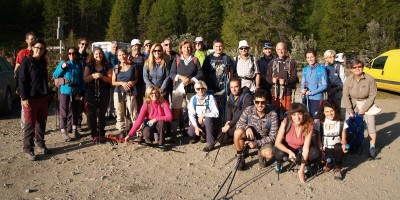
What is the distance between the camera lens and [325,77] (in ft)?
20.3

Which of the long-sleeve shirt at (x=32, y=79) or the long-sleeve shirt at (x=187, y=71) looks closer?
the long-sleeve shirt at (x=32, y=79)

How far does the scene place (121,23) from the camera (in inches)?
2468

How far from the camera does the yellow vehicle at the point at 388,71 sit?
14.4 m

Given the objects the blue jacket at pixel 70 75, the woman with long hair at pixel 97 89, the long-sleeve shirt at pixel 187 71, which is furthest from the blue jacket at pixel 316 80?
the blue jacket at pixel 70 75

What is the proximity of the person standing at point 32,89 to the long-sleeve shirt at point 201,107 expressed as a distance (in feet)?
8.19

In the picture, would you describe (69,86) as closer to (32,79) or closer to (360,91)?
(32,79)

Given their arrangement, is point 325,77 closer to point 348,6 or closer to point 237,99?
point 237,99

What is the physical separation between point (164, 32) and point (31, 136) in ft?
198

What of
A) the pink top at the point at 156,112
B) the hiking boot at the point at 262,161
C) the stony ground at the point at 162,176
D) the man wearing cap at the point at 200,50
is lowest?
the stony ground at the point at 162,176

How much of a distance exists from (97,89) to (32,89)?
1.21m

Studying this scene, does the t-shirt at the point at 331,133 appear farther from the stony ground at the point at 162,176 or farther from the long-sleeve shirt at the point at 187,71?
the long-sleeve shirt at the point at 187,71

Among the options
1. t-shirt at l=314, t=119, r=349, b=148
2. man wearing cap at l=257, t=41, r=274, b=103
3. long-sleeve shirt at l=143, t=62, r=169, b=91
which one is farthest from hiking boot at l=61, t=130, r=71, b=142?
t-shirt at l=314, t=119, r=349, b=148

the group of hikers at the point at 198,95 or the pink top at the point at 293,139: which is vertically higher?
the group of hikers at the point at 198,95

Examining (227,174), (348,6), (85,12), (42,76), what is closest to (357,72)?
(227,174)
